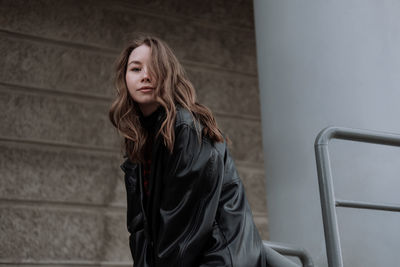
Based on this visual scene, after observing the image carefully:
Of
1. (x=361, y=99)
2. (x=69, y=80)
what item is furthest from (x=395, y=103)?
(x=69, y=80)

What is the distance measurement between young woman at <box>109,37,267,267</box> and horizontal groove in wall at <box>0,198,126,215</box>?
2.46 metres

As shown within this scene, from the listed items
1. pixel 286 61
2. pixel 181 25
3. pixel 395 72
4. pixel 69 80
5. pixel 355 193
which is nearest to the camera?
pixel 355 193

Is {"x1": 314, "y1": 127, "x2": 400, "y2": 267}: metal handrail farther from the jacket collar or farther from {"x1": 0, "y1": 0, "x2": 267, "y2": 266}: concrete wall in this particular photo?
{"x1": 0, "y1": 0, "x2": 267, "y2": 266}: concrete wall

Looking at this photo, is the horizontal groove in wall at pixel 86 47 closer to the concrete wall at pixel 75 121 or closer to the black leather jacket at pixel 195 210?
the concrete wall at pixel 75 121

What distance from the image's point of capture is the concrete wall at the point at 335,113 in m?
2.21

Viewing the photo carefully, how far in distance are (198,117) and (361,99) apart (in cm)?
108

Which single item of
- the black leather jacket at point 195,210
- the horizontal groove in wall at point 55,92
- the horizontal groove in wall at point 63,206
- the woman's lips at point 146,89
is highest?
the horizontal groove in wall at point 55,92

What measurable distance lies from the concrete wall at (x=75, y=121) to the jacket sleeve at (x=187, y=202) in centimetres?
267

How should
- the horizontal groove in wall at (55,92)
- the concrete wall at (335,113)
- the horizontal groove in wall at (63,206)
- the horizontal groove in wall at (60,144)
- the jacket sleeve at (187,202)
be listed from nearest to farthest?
1. the jacket sleeve at (187,202)
2. the concrete wall at (335,113)
3. the horizontal groove in wall at (63,206)
4. the horizontal groove in wall at (60,144)
5. the horizontal groove in wall at (55,92)

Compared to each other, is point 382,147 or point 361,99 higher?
point 361,99

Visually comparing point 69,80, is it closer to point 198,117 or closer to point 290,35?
point 290,35

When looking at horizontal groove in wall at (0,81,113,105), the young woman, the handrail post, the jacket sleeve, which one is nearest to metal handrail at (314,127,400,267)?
the handrail post

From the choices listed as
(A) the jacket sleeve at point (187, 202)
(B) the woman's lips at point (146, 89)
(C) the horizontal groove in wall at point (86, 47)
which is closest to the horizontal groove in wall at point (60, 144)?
(C) the horizontal groove in wall at point (86, 47)

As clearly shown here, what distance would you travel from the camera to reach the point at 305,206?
231 cm
